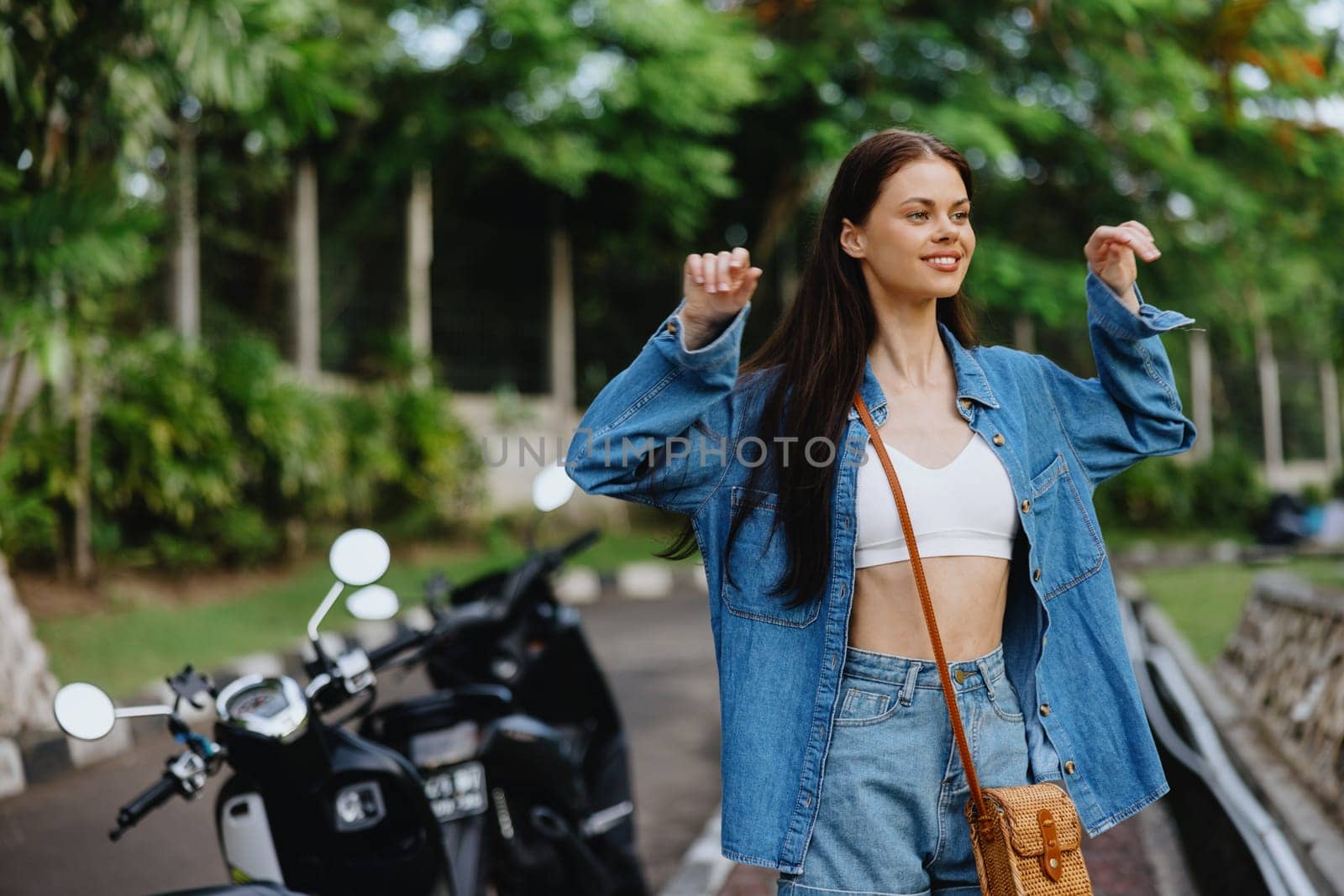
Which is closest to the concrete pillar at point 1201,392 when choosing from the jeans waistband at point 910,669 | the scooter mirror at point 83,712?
the jeans waistband at point 910,669

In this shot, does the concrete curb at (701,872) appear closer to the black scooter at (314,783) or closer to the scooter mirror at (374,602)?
the black scooter at (314,783)

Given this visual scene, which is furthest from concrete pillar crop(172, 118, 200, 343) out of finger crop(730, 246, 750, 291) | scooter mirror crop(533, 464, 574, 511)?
finger crop(730, 246, 750, 291)

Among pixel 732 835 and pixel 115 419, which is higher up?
pixel 115 419

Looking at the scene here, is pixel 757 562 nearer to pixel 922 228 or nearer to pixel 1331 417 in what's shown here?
pixel 922 228

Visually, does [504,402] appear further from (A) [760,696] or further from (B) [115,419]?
(A) [760,696]

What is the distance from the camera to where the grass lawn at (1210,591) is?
7953 millimetres

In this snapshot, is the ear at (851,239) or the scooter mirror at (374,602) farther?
the scooter mirror at (374,602)

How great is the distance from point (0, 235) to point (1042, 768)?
4.98m

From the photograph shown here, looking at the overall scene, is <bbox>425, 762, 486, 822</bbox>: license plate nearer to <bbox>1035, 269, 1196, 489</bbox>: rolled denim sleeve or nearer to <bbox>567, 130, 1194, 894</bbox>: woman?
<bbox>567, 130, 1194, 894</bbox>: woman

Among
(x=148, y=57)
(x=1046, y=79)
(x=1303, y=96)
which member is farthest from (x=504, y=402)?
(x=1303, y=96)

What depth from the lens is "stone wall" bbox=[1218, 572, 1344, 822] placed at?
4.02 m

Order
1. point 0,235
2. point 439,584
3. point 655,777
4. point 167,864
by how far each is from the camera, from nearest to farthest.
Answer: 1. point 439,584
2. point 167,864
3. point 0,235
4. point 655,777

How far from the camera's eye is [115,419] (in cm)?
812

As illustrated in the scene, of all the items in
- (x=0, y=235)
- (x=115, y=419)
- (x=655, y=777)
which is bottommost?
(x=655, y=777)
